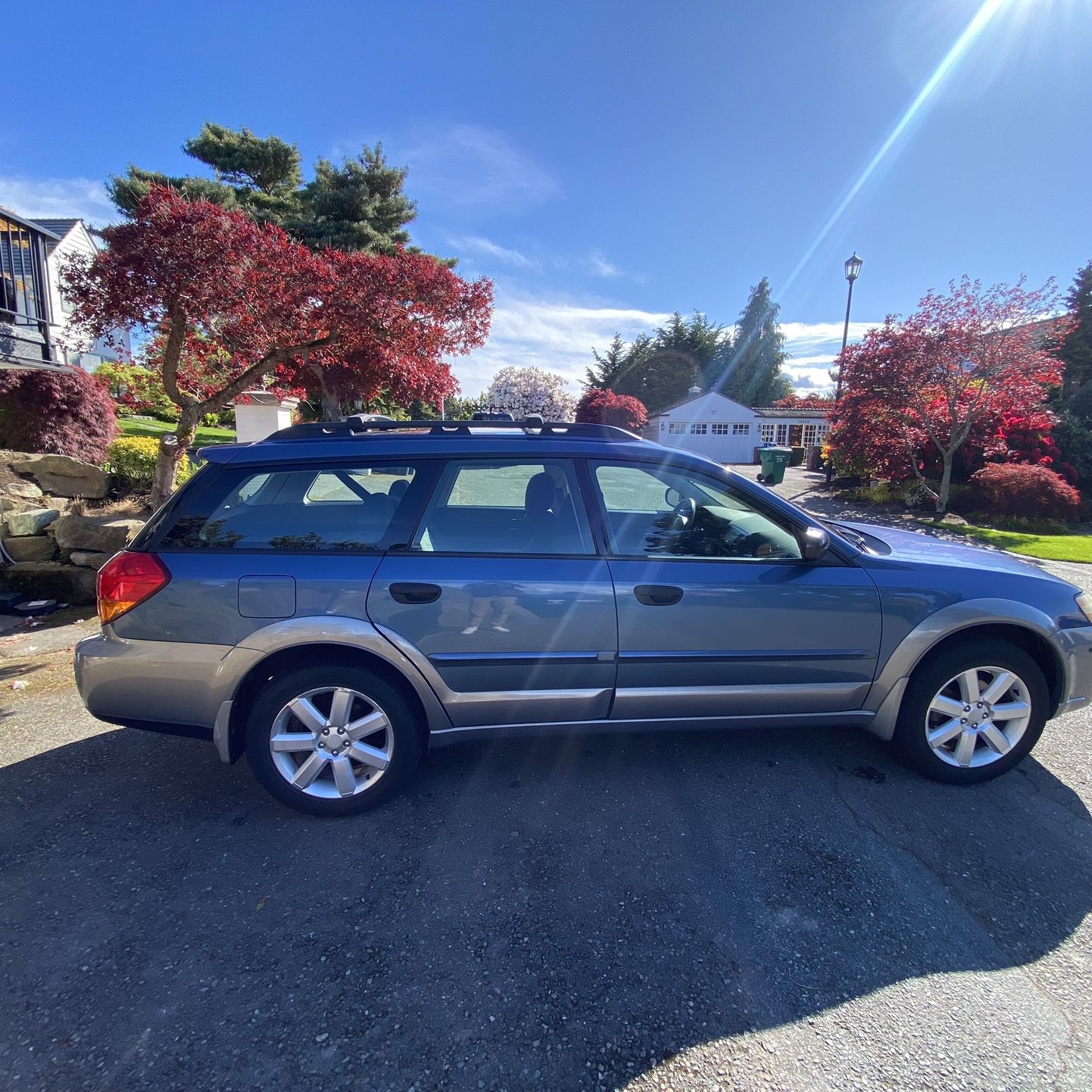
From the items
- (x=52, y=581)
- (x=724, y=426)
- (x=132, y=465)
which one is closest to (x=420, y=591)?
(x=52, y=581)

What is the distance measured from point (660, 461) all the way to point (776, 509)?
61cm

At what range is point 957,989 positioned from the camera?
6.06 ft

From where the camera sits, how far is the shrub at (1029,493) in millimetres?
12258

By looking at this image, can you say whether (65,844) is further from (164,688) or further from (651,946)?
(651,946)

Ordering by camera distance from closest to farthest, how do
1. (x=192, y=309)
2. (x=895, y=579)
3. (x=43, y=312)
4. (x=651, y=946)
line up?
(x=651, y=946), (x=895, y=579), (x=192, y=309), (x=43, y=312)

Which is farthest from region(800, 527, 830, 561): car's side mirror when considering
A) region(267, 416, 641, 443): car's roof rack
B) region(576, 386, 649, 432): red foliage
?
region(576, 386, 649, 432): red foliage

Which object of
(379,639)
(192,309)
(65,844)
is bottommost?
(65,844)

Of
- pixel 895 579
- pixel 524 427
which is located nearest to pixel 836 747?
pixel 895 579

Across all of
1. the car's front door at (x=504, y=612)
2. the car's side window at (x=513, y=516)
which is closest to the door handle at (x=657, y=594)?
the car's front door at (x=504, y=612)

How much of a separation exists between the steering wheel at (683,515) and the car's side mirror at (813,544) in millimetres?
550

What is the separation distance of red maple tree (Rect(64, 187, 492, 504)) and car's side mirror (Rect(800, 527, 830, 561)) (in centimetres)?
517

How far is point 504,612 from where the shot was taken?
99.8 inches

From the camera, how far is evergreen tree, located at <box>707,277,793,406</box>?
49.3 meters

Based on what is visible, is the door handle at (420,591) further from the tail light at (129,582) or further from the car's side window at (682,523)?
the tail light at (129,582)
